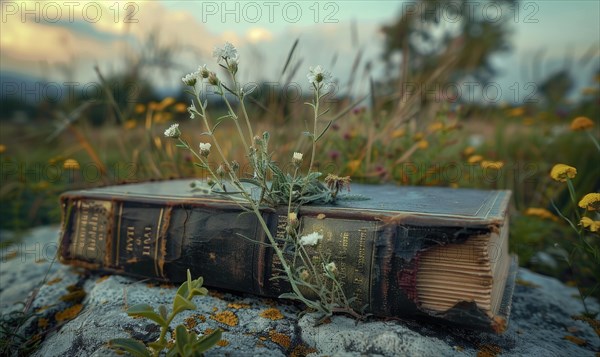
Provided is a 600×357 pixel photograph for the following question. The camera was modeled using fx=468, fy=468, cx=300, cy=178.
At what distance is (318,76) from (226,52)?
0.81 feet

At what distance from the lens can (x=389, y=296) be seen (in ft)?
4.03

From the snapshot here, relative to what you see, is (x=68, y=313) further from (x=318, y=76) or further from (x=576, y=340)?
(x=576, y=340)

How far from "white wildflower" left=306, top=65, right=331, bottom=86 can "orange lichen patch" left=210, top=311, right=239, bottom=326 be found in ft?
2.29

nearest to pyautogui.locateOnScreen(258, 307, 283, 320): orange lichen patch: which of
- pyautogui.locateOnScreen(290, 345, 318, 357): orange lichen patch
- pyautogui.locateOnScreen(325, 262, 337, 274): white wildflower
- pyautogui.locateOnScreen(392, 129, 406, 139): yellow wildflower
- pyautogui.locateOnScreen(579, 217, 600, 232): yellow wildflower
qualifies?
pyautogui.locateOnScreen(290, 345, 318, 357): orange lichen patch

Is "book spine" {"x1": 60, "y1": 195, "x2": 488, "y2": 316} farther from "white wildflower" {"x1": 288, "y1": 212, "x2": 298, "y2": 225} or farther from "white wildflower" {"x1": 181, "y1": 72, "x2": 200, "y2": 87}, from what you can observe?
"white wildflower" {"x1": 181, "y1": 72, "x2": 200, "y2": 87}

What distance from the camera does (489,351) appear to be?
4.01 feet

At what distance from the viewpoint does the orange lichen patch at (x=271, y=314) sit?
135 centimetres

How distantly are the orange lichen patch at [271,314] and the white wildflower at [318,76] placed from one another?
666 millimetres

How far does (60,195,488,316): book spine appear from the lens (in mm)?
1217

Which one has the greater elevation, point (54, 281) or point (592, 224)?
point (592, 224)

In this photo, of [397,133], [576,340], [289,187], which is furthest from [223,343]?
[397,133]

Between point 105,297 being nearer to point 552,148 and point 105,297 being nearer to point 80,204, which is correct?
point 80,204

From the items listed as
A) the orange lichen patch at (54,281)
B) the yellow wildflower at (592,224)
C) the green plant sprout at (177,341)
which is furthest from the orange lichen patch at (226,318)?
the yellow wildflower at (592,224)

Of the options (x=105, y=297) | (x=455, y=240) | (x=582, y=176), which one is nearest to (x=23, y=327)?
(x=105, y=297)
